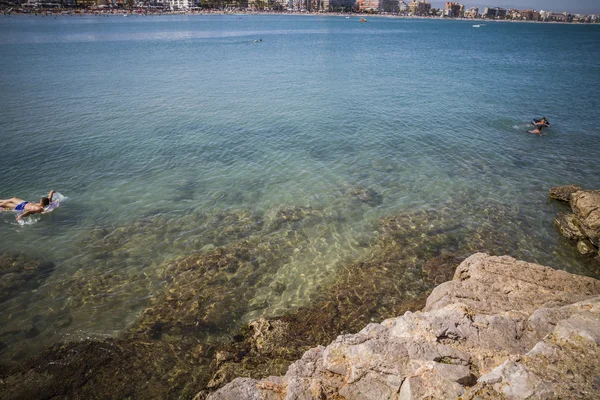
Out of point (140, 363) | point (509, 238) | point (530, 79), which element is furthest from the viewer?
point (530, 79)

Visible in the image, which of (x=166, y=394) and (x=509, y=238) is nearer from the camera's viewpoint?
(x=166, y=394)

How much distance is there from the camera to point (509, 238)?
14.1 metres

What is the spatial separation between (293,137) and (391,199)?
10.9 m

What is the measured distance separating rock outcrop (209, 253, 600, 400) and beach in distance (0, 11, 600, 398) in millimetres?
2458

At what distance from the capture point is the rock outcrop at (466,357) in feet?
15.4

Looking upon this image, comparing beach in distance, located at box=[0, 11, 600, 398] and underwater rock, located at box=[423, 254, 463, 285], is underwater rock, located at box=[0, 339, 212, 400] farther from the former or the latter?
underwater rock, located at box=[423, 254, 463, 285]

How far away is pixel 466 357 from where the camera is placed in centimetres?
593

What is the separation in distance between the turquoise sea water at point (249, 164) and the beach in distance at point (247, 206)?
0.38ft

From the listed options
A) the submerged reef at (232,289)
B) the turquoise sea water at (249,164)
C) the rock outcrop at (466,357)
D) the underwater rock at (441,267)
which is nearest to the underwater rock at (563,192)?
the turquoise sea water at (249,164)

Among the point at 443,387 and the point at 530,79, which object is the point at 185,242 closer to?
the point at 443,387

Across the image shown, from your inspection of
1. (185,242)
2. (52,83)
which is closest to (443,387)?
(185,242)

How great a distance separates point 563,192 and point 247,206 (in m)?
17.2

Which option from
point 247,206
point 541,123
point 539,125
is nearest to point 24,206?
point 247,206

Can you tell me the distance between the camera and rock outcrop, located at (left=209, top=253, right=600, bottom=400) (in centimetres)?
468
